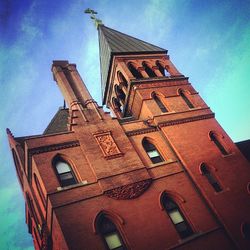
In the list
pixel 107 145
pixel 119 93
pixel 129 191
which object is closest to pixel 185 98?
pixel 119 93

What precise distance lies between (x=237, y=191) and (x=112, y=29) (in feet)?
67.7

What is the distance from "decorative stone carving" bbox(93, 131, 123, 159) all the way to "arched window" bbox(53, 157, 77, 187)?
221cm

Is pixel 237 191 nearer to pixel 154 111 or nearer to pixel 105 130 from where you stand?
pixel 154 111

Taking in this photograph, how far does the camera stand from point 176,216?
1573cm

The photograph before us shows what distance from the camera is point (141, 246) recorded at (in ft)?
45.4

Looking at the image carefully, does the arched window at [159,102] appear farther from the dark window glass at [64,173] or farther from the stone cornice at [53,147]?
the dark window glass at [64,173]

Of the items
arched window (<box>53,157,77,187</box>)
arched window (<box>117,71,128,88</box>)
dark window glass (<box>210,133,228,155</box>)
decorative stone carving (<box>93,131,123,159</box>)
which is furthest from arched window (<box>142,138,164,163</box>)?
arched window (<box>117,71,128,88</box>)

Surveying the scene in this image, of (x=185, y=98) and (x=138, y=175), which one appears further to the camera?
(x=185, y=98)

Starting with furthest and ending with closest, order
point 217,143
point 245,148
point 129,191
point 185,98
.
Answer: point 245,148 → point 185,98 → point 217,143 → point 129,191

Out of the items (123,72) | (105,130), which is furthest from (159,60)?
(105,130)

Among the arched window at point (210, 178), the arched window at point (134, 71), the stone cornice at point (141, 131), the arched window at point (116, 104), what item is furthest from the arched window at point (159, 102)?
the arched window at point (116, 104)

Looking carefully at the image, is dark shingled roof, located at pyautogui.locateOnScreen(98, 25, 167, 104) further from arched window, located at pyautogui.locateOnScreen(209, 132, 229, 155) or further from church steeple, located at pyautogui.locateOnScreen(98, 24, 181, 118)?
arched window, located at pyautogui.locateOnScreen(209, 132, 229, 155)

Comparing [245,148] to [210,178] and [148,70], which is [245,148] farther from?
[148,70]

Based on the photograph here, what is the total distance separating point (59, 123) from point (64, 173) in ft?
18.0
